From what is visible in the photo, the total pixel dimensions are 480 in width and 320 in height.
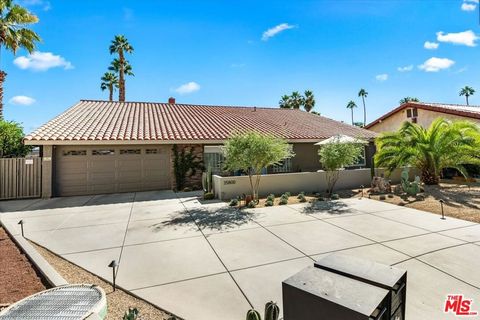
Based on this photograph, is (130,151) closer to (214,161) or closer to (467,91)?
(214,161)

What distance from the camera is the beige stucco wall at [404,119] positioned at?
62.0ft

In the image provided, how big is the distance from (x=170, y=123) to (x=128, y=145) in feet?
11.7

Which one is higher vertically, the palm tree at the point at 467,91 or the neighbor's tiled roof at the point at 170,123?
the palm tree at the point at 467,91

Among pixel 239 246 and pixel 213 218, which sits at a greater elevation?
pixel 213 218

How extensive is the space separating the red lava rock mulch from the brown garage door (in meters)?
7.94

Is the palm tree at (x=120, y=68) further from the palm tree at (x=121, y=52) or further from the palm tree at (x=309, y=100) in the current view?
the palm tree at (x=309, y=100)

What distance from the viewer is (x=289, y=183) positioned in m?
12.9

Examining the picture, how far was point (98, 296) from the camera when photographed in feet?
11.5

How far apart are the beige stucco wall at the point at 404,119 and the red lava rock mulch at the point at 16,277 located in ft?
79.1

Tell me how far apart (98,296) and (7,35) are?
11183 millimetres

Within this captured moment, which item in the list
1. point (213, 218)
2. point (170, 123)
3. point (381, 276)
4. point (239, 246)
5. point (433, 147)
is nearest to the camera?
point (381, 276)

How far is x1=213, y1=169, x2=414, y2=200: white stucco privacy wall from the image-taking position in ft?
39.1

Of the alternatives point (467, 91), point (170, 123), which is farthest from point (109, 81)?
point (467, 91)

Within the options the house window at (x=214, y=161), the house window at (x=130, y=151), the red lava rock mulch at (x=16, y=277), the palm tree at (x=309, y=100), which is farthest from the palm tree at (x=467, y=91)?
the red lava rock mulch at (x=16, y=277)
